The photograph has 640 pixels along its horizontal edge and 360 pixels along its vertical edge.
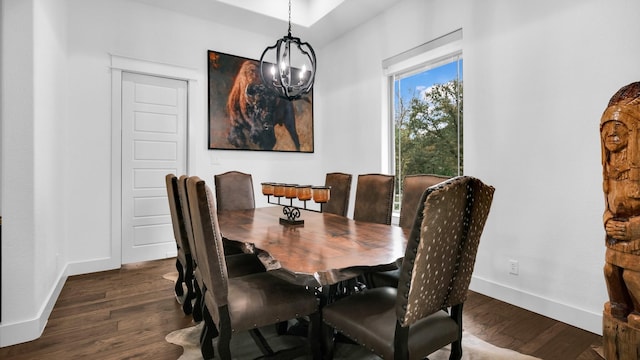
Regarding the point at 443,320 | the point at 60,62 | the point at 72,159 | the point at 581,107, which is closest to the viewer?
the point at 443,320

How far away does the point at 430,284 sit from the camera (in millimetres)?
1244

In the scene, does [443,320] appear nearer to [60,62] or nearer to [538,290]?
[538,290]

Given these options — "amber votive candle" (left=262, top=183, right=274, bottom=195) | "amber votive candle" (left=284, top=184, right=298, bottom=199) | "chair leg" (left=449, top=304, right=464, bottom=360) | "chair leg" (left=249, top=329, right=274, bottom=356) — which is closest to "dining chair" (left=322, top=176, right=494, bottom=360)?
"chair leg" (left=449, top=304, right=464, bottom=360)

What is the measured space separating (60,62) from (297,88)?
2.32 m

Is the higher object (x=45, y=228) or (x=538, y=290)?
(x=45, y=228)

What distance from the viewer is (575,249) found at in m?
2.33

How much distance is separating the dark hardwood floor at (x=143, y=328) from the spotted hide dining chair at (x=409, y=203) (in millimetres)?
664

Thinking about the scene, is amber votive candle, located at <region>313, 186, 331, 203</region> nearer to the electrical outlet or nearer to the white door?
the electrical outlet

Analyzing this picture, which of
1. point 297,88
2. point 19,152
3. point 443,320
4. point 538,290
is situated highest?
point 297,88

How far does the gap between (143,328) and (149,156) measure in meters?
2.21

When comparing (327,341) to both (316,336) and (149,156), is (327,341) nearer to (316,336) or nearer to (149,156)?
(316,336)

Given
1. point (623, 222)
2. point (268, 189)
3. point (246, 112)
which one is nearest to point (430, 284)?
point (623, 222)

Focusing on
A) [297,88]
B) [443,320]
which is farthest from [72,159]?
[443,320]

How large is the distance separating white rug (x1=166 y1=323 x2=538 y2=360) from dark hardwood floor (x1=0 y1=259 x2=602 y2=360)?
70mm
